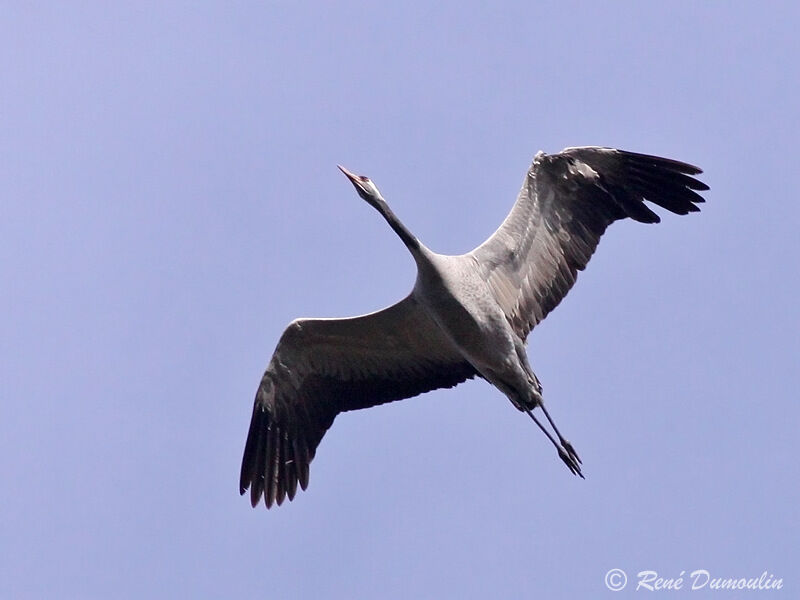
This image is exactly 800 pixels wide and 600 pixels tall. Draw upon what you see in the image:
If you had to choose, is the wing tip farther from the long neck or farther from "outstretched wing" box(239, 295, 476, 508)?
the long neck

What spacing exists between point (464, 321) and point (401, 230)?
1.38 meters

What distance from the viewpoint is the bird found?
14.6 meters

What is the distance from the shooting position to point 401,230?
14.2m

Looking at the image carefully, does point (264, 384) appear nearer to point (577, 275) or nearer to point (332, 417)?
point (332, 417)

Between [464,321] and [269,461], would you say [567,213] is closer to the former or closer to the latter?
[464,321]

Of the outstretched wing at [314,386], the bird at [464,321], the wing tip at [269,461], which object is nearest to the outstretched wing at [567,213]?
the bird at [464,321]

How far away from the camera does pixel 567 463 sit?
51.3ft

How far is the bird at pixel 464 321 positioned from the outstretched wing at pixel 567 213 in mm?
14

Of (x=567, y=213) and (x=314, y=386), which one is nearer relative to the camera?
(x=567, y=213)

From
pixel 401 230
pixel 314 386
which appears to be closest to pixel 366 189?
pixel 401 230

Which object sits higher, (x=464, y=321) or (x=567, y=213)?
(x=567, y=213)

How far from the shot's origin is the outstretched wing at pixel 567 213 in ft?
50.2

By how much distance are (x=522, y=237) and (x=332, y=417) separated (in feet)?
12.6

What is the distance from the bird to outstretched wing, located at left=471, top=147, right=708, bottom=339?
0.01 meters
